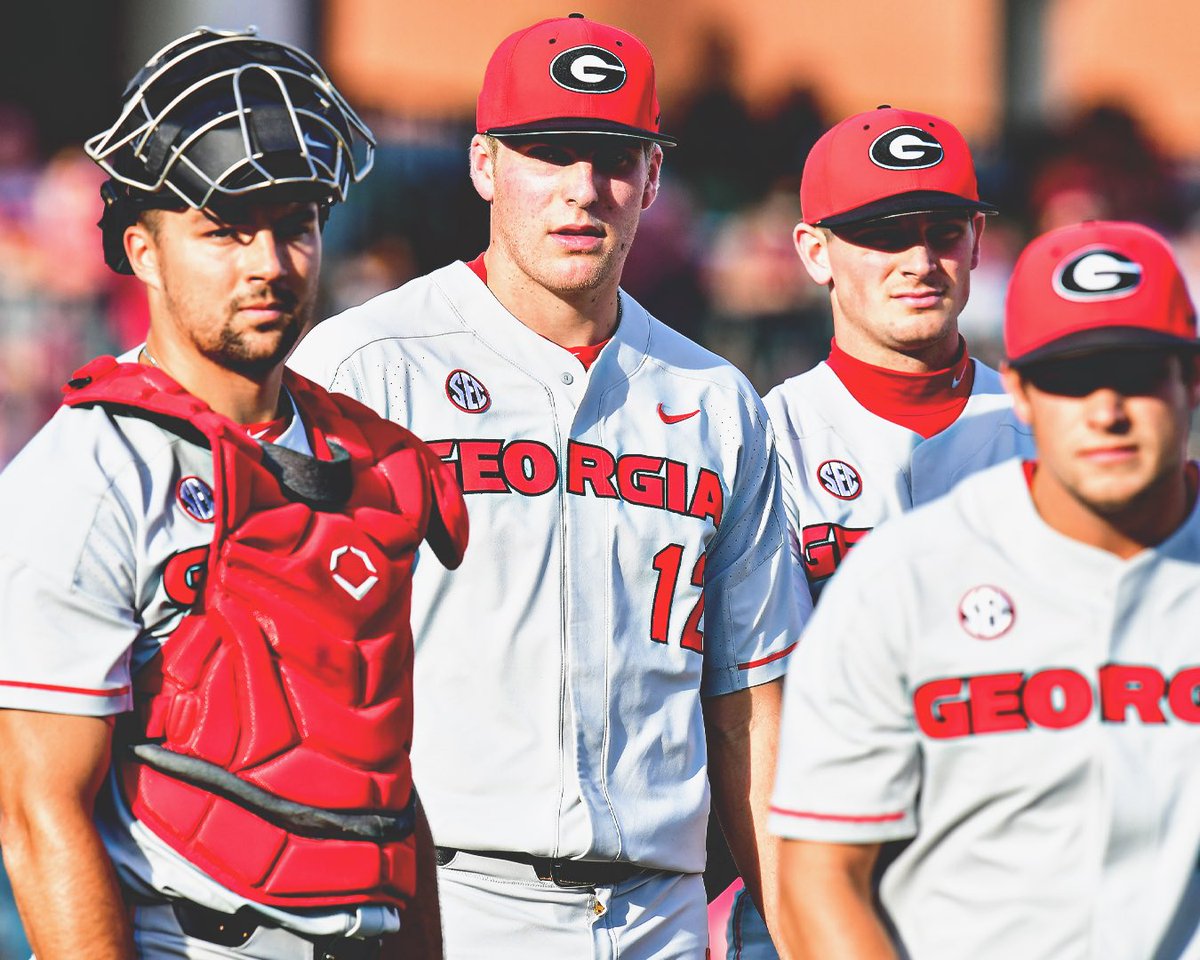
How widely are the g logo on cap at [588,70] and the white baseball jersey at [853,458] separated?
1014 mm

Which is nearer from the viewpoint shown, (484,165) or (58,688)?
(58,688)

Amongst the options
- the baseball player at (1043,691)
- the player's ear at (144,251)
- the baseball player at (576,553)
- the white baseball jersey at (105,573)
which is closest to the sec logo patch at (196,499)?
the white baseball jersey at (105,573)

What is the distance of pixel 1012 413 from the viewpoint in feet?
17.3

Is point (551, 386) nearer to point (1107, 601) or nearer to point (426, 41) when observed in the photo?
point (1107, 601)

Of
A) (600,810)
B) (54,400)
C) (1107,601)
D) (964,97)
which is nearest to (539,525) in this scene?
(600,810)

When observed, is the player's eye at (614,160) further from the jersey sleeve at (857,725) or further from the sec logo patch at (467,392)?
the jersey sleeve at (857,725)

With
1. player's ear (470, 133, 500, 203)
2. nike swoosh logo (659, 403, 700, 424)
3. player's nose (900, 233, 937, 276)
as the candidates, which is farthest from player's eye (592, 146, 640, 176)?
player's nose (900, 233, 937, 276)

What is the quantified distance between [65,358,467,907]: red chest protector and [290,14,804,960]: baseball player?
87 centimetres

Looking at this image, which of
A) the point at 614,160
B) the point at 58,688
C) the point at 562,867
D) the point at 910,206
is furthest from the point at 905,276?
the point at 58,688

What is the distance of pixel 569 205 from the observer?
464cm

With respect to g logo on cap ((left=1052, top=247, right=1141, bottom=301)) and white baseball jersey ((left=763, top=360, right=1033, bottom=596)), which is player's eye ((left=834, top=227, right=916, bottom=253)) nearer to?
white baseball jersey ((left=763, top=360, right=1033, bottom=596))

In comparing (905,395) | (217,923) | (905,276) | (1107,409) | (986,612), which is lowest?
(217,923)

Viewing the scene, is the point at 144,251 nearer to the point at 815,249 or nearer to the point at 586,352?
the point at 586,352

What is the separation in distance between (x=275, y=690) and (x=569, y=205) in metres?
1.63
